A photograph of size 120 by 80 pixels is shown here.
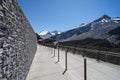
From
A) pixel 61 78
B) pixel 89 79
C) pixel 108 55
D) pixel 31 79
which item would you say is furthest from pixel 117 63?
pixel 31 79

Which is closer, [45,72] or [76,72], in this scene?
[76,72]

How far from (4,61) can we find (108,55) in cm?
893

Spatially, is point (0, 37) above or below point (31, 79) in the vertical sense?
above

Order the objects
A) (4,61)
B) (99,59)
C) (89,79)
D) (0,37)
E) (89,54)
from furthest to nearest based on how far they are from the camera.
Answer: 1. (89,54)
2. (99,59)
3. (89,79)
4. (4,61)
5. (0,37)

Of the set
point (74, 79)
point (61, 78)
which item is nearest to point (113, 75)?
point (74, 79)

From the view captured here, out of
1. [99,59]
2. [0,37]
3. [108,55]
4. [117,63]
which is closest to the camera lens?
[0,37]

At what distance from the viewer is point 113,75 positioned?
7254mm

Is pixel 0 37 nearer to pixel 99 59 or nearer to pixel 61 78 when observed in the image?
pixel 61 78

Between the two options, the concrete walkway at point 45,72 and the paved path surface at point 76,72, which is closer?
the paved path surface at point 76,72

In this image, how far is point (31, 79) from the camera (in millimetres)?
7164

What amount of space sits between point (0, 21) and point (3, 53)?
747mm

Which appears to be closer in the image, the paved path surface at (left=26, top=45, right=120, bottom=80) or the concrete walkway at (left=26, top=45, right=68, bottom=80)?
the paved path surface at (left=26, top=45, right=120, bottom=80)

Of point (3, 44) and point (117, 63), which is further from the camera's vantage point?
point (117, 63)

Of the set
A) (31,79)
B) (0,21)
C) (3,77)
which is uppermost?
(0,21)
